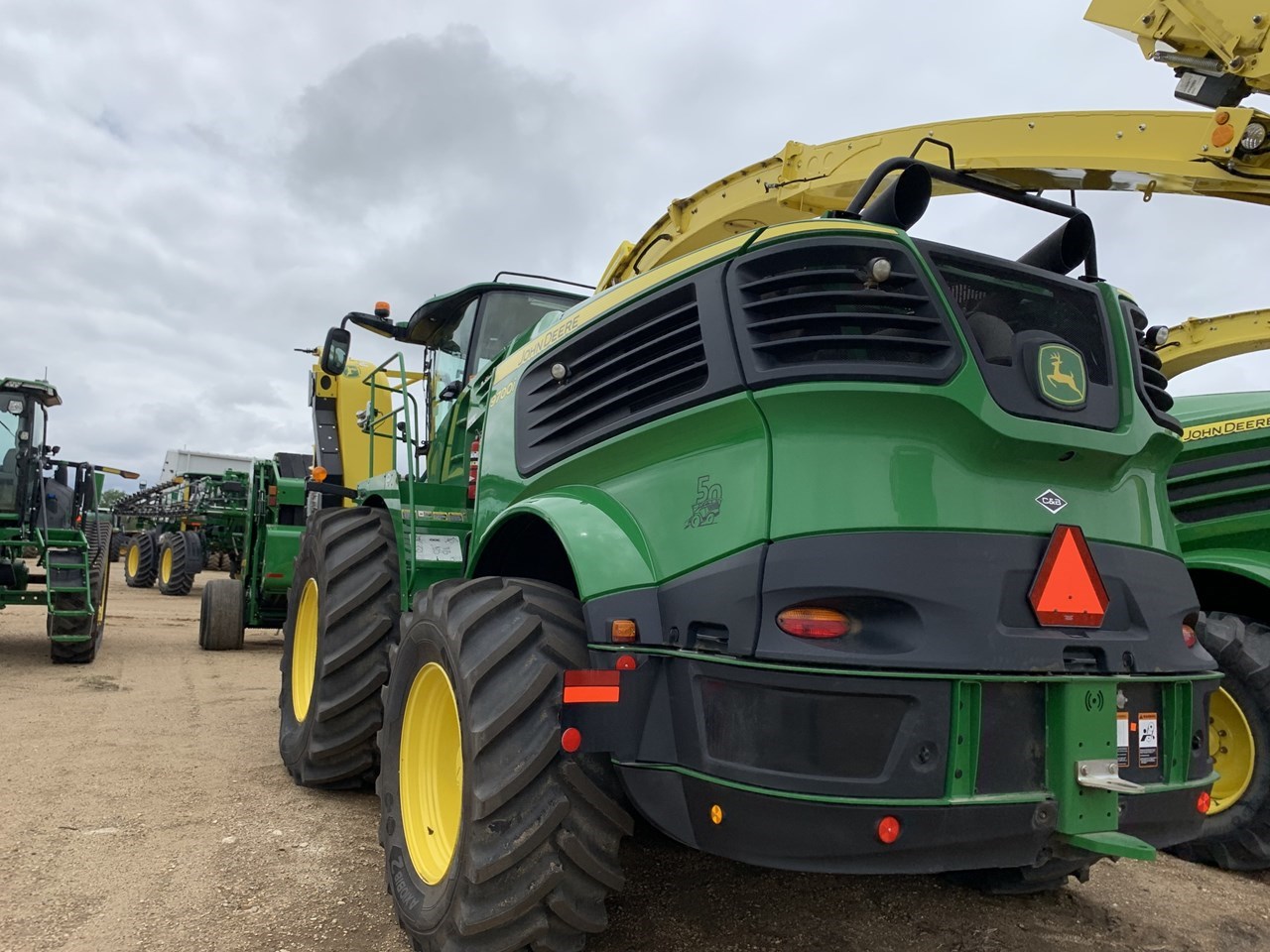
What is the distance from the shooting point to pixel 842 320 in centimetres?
240

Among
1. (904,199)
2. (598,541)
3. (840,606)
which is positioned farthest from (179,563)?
(840,606)

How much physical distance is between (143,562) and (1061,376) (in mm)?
22304

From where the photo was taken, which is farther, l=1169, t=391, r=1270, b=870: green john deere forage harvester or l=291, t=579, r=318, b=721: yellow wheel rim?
l=291, t=579, r=318, b=721: yellow wheel rim

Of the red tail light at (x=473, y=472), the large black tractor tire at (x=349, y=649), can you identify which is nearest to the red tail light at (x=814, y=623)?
the red tail light at (x=473, y=472)

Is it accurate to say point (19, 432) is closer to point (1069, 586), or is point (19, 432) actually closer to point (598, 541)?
point (598, 541)

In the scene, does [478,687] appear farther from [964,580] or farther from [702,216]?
[702,216]

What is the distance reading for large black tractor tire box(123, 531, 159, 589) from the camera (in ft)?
68.5

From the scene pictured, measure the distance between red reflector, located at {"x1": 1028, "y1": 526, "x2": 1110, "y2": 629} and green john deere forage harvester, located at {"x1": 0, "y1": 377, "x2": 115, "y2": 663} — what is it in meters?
8.89

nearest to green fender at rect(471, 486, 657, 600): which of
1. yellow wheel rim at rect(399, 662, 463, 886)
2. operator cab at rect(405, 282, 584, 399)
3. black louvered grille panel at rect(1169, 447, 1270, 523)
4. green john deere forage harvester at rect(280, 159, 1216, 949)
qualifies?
green john deere forage harvester at rect(280, 159, 1216, 949)

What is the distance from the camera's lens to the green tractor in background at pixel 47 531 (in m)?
8.71

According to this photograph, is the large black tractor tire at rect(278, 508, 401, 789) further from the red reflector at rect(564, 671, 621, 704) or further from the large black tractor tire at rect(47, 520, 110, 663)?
the large black tractor tire at rect(47, 520, 110, 663)

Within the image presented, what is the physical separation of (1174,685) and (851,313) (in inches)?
53.7

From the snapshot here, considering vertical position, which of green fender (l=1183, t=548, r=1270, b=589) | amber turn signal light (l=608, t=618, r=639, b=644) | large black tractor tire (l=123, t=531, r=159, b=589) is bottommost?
large black tractor tire (l=123, t=531, r=159, b=589)

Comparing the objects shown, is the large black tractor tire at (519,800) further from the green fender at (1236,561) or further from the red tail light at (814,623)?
the green fender at (1236,561)
